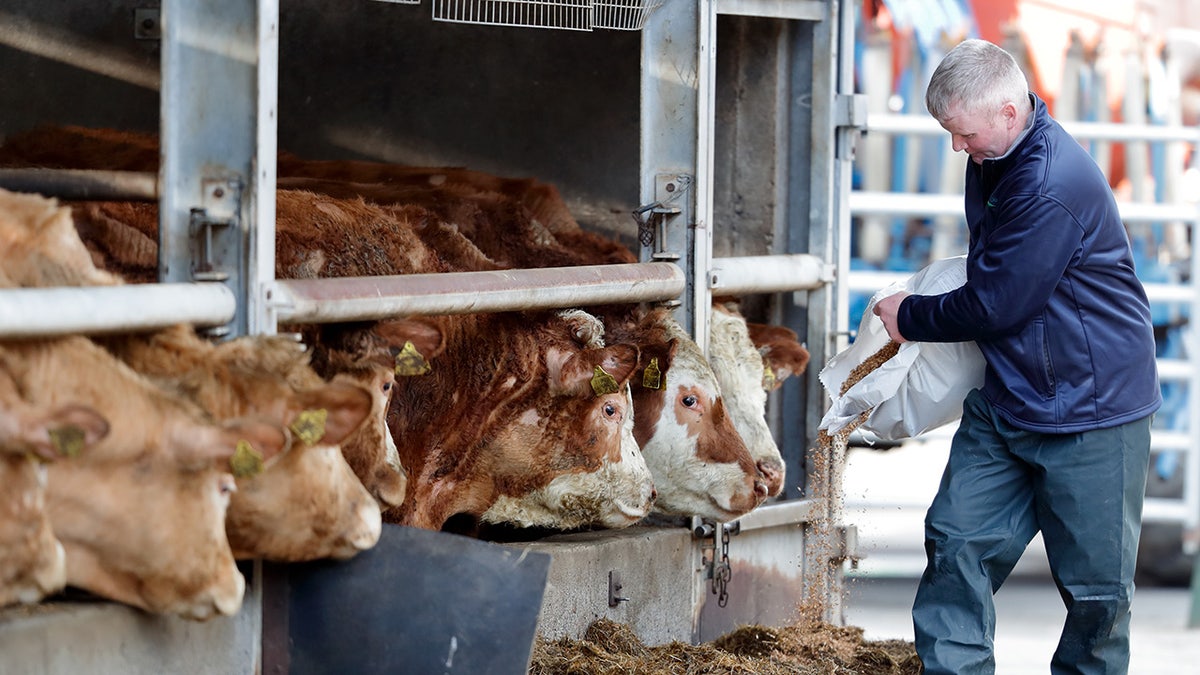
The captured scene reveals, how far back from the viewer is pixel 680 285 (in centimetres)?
604

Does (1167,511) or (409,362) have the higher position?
(409,362)

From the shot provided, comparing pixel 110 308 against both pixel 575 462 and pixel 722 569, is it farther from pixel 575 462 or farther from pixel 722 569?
pixel 722 569

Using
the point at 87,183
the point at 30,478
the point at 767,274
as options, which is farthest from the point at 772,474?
the point at 30,478

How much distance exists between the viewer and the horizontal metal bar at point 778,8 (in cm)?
659

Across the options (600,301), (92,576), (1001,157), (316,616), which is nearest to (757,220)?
(600,301)

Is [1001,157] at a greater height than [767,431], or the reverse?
[1001,157]

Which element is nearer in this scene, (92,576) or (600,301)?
(92,576)

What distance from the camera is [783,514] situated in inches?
269

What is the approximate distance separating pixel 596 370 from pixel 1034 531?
154 centimetres

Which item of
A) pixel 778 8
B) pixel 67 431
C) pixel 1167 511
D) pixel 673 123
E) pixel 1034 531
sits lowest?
pixel 1167 511

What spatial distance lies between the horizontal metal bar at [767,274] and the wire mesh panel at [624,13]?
3.13 feet

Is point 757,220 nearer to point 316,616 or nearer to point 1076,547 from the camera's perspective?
point 1076,547

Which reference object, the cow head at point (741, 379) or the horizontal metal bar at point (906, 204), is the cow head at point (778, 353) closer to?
the cow head at point (741, 379)

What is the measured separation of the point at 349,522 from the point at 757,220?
347cm
